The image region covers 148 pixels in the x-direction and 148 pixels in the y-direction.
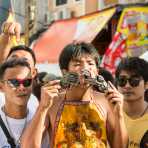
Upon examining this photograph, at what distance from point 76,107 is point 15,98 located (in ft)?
1.58

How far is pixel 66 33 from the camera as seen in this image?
13.6 metres

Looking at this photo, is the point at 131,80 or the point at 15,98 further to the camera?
the point at 131,80

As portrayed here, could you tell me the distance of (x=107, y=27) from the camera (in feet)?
46.4

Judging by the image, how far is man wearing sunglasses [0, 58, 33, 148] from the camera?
3.04 metres

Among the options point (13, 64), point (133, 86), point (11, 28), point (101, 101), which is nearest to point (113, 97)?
point (101, 101)

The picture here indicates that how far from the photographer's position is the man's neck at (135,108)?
3.20 meters

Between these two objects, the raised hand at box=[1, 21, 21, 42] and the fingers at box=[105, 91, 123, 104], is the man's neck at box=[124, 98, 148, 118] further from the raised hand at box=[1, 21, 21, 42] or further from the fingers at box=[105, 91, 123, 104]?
the raised hand at box=[1, 21, 21, 42]

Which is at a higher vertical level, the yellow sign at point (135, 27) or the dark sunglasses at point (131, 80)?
the dark sunglasses at point (131, 80)

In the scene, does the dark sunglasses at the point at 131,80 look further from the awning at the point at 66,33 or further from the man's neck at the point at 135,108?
the awning at the point at 66,33

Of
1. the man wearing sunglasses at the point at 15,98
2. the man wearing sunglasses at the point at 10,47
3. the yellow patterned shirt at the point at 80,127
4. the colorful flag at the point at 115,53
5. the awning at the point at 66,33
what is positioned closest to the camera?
the yellow patterned shirt at the point at 80,127

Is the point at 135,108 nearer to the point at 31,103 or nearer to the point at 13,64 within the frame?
the point at 31,103

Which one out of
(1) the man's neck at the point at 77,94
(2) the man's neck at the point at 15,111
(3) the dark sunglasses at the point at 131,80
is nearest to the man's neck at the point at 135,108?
(3) the dark sunglasses at the point at 131,80

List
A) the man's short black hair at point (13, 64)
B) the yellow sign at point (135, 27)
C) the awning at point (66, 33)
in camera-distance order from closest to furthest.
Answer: the man's short black hair at point (13, 64) < the yellow sign at point (135, 27) < the awning at point (66, 33)

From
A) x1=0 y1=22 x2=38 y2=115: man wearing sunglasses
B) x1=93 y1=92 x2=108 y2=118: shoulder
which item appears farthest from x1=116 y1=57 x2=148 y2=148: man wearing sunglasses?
x1=0 y1=22 x2=38 y2=115: man wearing sunglasses
